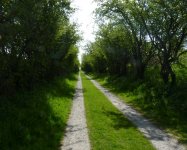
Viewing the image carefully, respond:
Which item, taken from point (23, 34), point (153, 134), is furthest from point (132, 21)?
point (153, 134)

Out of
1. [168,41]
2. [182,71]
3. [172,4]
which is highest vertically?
[172,4]

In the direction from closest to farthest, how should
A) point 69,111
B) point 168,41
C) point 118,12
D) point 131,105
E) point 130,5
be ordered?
point 69,111 < point 131,105 < point 168,41 < point 130,5 < point 118,12

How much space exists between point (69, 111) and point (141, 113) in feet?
14.0

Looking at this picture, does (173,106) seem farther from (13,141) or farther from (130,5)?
(13,141)

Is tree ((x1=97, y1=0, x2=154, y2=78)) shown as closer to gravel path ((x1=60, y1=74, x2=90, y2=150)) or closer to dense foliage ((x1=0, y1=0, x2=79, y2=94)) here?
dense foliage ((x1=0, y1=0, x2=79, y2=94))

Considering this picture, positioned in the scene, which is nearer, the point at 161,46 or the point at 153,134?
the point at 153,134

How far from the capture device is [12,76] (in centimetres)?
1869

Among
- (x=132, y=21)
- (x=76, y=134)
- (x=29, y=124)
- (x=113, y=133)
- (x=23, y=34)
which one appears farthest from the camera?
(x=132, y=21)

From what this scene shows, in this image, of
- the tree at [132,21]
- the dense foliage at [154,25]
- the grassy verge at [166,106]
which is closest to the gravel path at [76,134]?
the grassy verge at [166,106]

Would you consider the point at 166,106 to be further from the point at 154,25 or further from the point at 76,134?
the point at 76,134

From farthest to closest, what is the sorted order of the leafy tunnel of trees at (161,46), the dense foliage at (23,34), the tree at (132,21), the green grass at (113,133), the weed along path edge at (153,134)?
the tree at (132,21)
the leafy tunnel of trees at (161,46)
the dense foliage at (23,34)
the weed along path edge at (153,134)
the green grass at (113,133)

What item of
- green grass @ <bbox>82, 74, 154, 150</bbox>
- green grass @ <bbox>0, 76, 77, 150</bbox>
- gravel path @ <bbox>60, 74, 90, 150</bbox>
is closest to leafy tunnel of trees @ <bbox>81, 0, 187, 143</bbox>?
green grass @ <bbox>82, 74, 154, 150</bbox>

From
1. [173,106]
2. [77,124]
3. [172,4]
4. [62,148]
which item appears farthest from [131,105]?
[62,148]

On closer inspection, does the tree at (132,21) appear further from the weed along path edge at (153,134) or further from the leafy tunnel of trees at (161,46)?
the weed along path edge at (153,134)
